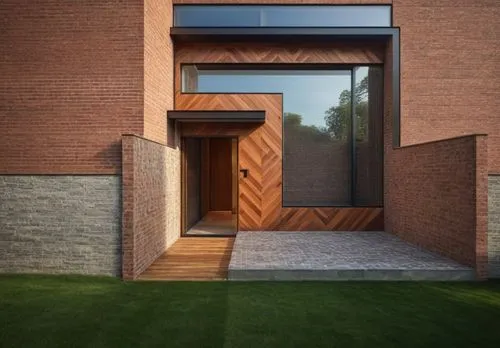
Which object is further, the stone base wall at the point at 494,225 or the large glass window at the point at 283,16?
the large glass window at the point at 283,16

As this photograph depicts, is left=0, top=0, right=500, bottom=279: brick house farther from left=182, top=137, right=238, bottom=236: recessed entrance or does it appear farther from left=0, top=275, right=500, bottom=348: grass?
left=0, top=275, right=500, bottom=348: grass

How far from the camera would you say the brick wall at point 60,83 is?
18.2ft

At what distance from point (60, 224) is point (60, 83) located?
7.62 ft

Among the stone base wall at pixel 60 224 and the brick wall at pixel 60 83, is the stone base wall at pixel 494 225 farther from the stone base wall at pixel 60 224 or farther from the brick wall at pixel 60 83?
the brick wall at pixel 60 83

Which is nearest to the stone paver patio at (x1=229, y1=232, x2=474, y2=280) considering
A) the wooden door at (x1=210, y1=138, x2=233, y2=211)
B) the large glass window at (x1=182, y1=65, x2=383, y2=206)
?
the large glass window at (x1=182, y1=65, x2=383, y2=206)

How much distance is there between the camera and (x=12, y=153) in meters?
5.55

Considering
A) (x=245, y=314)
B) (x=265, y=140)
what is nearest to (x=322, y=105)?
(x=265, y=140)

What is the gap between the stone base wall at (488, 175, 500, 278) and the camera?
17.1 feet

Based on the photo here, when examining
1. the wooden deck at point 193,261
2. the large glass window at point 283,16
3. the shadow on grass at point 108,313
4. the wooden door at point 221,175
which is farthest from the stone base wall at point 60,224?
the wooden door at point 221,175

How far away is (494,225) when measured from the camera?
206 inches

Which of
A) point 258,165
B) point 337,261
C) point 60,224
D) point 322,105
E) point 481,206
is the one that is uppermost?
point 322,105

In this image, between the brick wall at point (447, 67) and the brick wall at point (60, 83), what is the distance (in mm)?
6507

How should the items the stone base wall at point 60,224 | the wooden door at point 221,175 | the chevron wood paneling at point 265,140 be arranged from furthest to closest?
1. the wooden door at point 221,175
2. the chevron wood paneling at point 265,140
3. the stone base wall at point 60,224

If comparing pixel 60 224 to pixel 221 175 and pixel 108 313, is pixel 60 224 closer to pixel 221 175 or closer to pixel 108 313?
pixel 108 313
